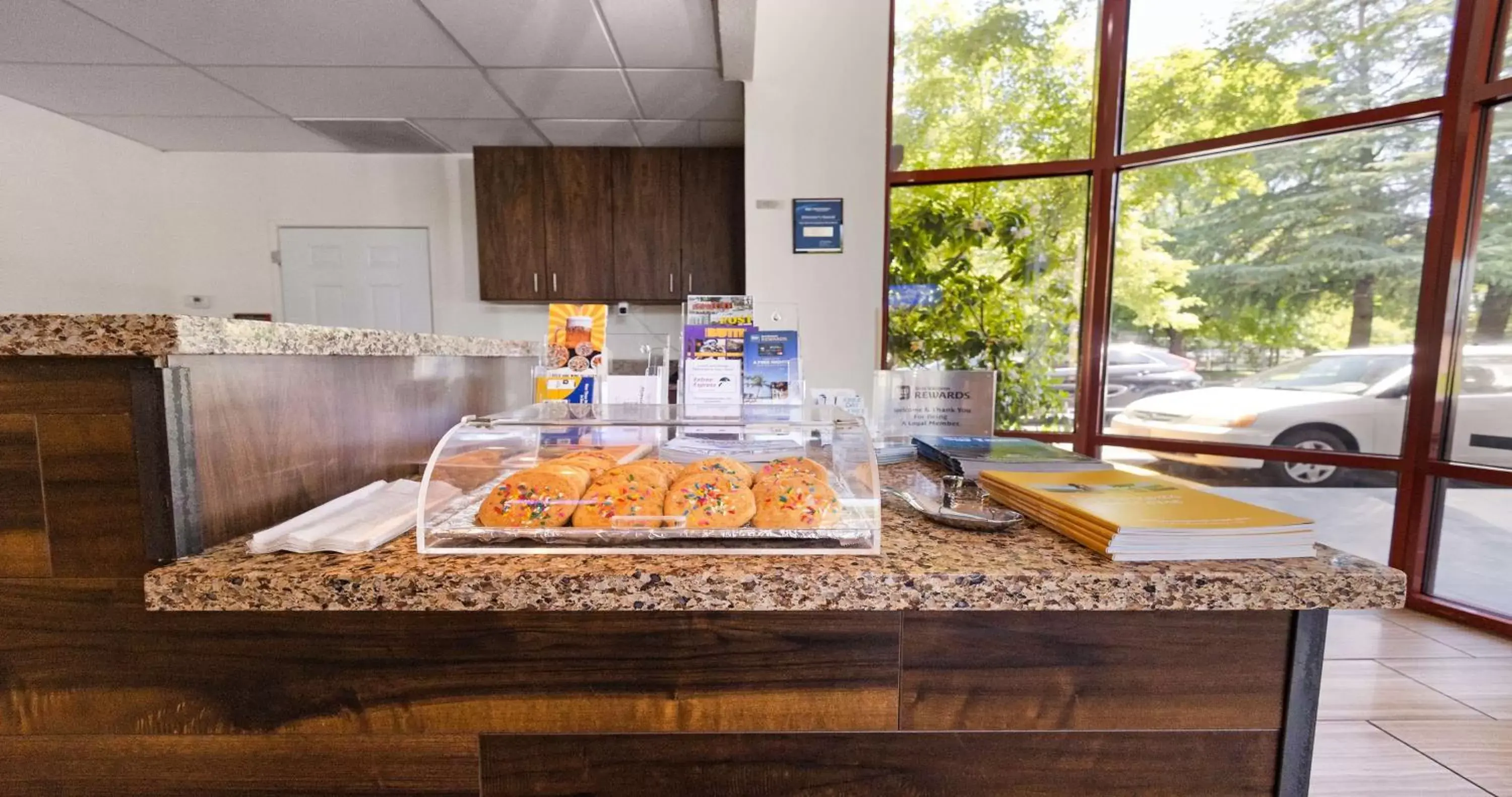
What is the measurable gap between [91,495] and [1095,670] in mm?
1313

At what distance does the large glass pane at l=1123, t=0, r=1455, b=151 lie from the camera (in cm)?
247

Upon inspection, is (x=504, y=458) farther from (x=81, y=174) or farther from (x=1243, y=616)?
(x=81, y=174)

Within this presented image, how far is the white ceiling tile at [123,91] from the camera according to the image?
2.82 m

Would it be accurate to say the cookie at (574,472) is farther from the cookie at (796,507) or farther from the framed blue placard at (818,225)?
the framed blue placard at (818,225)

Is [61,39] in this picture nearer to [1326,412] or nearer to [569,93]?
[569,93]

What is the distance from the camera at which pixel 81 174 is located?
348 cm

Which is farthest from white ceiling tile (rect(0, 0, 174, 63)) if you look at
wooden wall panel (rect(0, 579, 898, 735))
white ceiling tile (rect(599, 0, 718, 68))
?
→ wooden wall panel (rect(0, 579, 898, 735))

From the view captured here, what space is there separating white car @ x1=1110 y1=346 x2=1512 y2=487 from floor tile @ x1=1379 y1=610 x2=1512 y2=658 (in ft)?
2.03

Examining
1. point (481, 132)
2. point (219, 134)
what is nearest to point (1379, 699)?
point (481, 132)

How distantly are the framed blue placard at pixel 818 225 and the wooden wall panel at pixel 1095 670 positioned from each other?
8.17ft

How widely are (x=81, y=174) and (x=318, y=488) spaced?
180 inches

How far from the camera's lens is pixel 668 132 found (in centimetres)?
362

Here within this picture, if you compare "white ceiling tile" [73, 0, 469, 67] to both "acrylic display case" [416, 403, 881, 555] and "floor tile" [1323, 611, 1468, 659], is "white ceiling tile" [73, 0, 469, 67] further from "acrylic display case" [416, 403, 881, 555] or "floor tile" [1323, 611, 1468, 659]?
"floor tile" [1323, 611, 1468, 659]

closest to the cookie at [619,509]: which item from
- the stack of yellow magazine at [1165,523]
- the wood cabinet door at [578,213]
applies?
the stack of yellow magazine at [1165,523]
